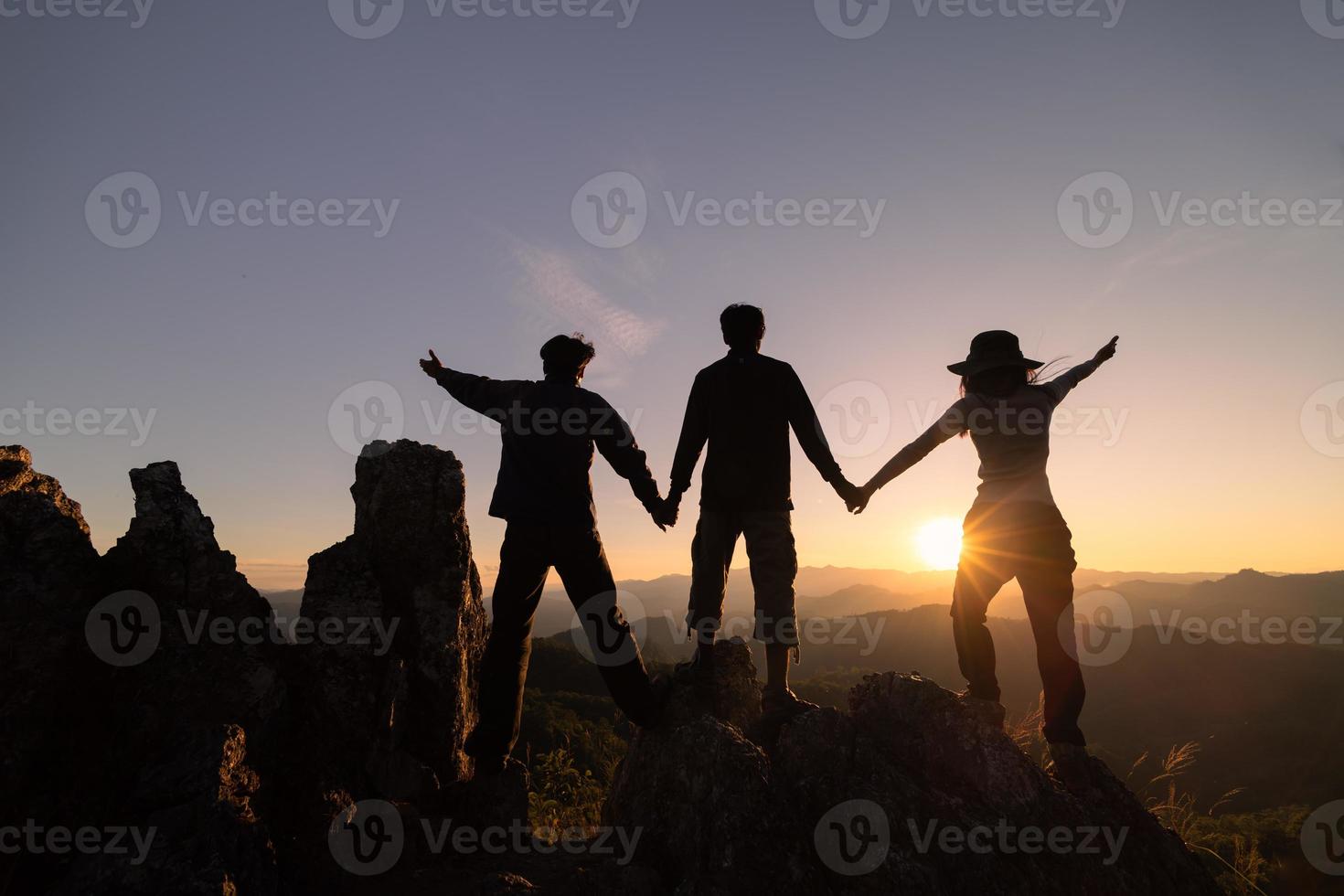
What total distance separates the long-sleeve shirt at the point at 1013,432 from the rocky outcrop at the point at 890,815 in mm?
1989

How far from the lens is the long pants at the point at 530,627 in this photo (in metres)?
5.53

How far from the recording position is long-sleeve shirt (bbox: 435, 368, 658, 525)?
575cm

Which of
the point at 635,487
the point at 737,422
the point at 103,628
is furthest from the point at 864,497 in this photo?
the point at 103,628

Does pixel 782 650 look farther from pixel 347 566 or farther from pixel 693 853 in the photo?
pixel 347 566

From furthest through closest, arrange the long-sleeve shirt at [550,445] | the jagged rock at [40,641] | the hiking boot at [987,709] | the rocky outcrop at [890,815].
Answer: the long-sleeve shirt at [550,445] → the hiking boot at [987,709] → the jagged rock at [40,641] → the rocky outcrop at [890,815]

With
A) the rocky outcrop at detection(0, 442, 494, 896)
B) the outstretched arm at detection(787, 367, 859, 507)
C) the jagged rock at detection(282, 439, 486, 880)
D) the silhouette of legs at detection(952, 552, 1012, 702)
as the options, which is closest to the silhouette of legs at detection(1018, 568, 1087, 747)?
the silhouette of legs at detection(952, 552, 1012, 702)

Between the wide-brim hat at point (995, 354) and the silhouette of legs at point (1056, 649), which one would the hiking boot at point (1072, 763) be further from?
the wide-brim hat at point (995, 354)

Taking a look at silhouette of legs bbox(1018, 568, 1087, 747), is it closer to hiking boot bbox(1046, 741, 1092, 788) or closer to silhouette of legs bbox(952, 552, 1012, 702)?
hiking boot bbox(1046, 741, 1092, 788)

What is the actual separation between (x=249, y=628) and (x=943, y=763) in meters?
6.30

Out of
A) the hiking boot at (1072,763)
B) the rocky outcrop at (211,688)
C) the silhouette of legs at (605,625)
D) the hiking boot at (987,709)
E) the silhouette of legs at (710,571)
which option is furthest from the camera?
the silhouette of legs at (710,571)

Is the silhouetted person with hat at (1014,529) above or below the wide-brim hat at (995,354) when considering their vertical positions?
below

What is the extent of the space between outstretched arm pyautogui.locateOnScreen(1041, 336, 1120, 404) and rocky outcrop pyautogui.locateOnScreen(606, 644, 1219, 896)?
122 inches

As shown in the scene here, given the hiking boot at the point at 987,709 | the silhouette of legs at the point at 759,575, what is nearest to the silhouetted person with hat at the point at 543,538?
the silhouette of legs at the point at 759,575

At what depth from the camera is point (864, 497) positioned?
6488mm
